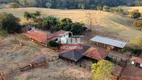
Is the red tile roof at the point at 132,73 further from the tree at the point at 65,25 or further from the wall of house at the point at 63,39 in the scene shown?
the tree at the point at 65,25

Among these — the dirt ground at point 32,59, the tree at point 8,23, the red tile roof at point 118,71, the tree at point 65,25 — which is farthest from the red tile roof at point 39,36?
the red tile roof at point 118,71

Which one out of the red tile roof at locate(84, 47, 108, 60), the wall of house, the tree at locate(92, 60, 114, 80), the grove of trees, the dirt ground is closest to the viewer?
the tree at locate(92, 60, 114, 80)

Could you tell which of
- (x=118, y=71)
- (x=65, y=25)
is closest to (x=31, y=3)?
(x=65, y=25)

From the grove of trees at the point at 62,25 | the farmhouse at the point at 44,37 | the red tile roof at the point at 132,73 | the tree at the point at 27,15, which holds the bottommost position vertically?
the red tile roof at the point at 132,73

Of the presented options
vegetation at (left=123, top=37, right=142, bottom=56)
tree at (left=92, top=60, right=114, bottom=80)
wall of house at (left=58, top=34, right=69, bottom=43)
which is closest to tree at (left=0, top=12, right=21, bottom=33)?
wall of house at (left=58, top=34, right=69, bottom=43)

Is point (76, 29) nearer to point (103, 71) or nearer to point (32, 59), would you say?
point (32, 59)

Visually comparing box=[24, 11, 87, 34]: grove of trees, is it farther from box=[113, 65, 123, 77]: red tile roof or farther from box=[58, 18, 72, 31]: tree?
box=[113, 65, 123, 77]: red tile roof

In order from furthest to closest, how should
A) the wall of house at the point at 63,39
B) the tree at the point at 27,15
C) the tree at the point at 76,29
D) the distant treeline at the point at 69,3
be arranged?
1. the distant treeline at the point at 69,3
2. the tree at the point at 27,15
3. the tree at the point at 76,29
4. the wall of house at the point at 63,39

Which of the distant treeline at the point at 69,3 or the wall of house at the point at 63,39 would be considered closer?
the wall of house at the point at 63,39
